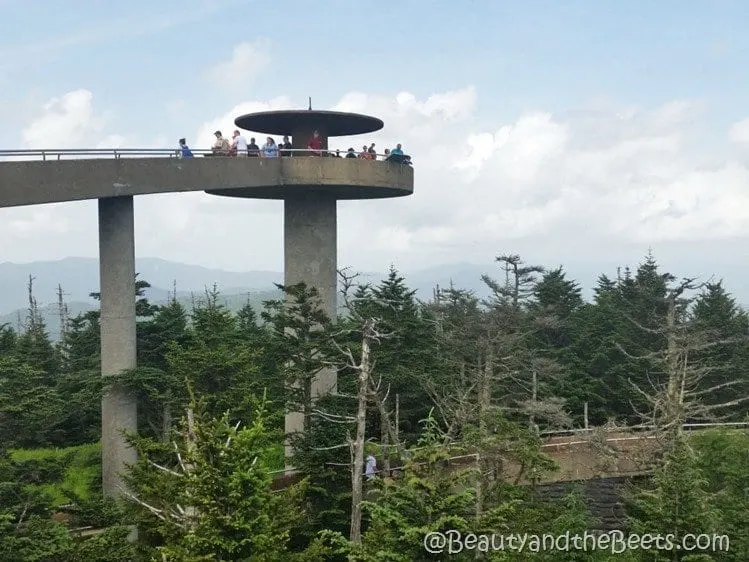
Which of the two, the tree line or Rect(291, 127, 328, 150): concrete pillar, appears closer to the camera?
the tree line

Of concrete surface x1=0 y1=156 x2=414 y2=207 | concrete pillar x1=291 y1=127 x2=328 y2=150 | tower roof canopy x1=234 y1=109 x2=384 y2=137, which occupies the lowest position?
concrete surface x1=0 y1=156 x2=414 y2=207

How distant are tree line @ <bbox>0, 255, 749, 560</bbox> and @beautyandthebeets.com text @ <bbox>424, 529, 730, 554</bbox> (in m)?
0.24

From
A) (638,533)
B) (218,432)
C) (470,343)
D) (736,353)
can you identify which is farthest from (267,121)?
(736,353)

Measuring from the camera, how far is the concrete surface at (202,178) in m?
16.3

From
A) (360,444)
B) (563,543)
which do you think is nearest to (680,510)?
(563,543)

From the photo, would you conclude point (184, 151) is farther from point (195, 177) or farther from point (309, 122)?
point (309, 122)

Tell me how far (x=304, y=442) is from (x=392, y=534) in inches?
267

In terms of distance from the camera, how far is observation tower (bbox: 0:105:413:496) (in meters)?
17.0

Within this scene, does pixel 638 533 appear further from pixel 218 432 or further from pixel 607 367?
pixel 607 367

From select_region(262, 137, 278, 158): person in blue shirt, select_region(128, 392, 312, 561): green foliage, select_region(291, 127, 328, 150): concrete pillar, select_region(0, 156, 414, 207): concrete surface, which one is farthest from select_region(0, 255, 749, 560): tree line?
select_region(291, 127, 328, 150): concrete pillar

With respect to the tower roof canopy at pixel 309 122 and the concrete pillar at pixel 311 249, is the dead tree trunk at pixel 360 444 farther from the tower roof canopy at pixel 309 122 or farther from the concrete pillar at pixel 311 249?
the tower roof canopy at pixel 309 122

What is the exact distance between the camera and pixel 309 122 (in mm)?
23031

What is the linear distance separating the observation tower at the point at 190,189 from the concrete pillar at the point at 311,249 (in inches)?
1.3

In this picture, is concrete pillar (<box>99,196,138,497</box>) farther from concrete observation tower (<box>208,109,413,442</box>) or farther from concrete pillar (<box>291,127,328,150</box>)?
concrete pillar (<box>291,127,328,150</box>)
